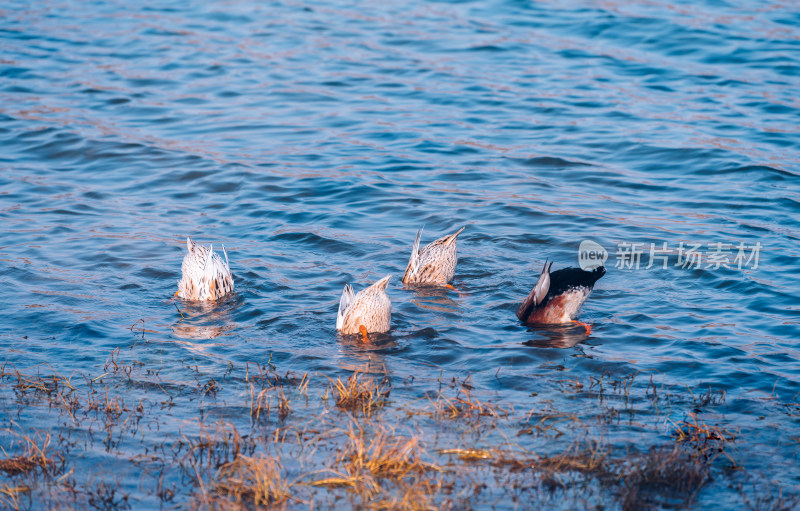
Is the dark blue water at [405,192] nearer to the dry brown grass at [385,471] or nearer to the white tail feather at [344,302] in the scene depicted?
the white tail feather at [344,302]

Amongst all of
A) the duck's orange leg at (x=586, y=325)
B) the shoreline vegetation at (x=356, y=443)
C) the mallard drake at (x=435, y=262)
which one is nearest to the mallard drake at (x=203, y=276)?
the shoreline vegetation at (x=356, y=443)

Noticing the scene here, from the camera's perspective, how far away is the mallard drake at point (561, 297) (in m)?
7.57

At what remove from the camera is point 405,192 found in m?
11.7

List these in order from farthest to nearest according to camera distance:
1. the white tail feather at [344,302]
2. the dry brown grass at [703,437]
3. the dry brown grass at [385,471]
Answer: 1. the white tail feather at [344,302]
2. the dry brown grass at [703,437]
3. the dry brown grass at [385,471]

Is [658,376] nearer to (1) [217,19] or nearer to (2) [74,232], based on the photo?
(2) [74,232]

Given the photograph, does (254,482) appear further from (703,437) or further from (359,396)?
(703,437)

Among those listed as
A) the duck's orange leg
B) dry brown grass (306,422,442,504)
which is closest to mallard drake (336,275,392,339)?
the duck's orange leg

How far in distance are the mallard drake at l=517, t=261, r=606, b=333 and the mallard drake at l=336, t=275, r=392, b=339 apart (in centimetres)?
135

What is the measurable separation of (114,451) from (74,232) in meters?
5.68

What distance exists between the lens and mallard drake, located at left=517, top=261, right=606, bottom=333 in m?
7.57

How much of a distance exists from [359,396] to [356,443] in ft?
2.30

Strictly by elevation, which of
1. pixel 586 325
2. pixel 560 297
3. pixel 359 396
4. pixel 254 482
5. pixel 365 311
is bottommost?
pixel 254 482

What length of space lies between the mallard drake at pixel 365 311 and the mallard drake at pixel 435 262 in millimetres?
1419

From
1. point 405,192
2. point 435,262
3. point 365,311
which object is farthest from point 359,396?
point 405,192
